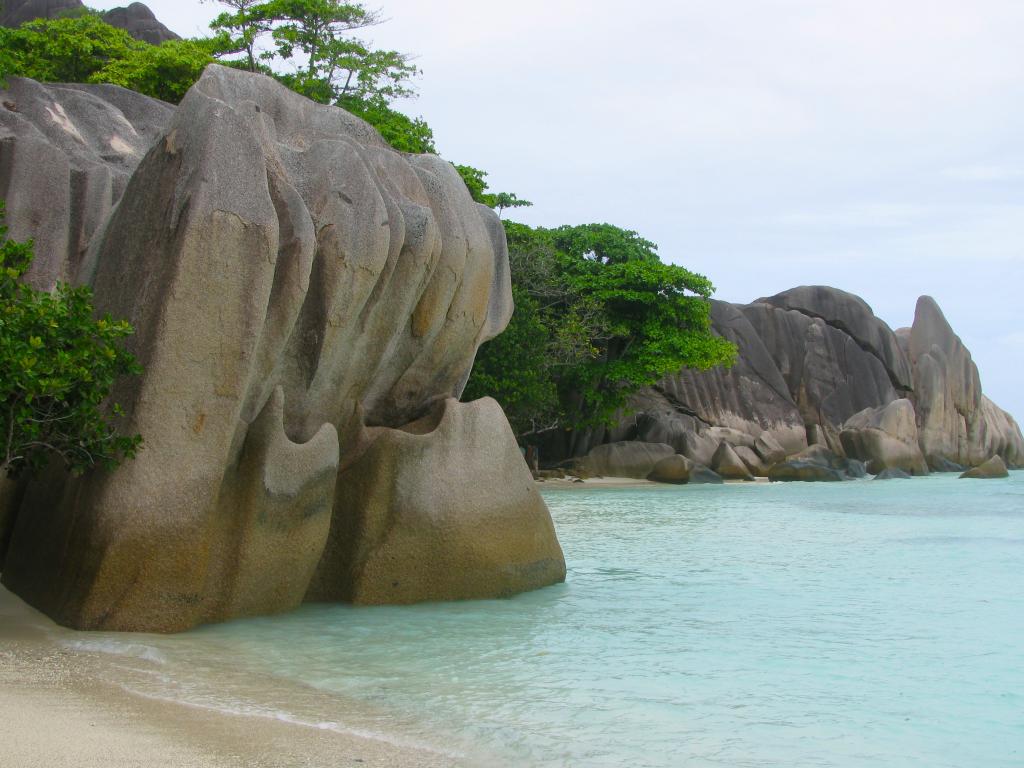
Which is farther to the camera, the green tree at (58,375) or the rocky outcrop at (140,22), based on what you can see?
the rocky outcrop at (140,22)

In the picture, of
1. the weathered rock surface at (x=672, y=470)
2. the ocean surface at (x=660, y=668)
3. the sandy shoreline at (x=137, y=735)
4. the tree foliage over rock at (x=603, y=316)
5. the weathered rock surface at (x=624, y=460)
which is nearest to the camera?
the sandy shoreline at (x=137, y=735)

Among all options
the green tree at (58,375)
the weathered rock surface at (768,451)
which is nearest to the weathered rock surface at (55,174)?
the green tree at (58,375)

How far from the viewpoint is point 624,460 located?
29.8 meters

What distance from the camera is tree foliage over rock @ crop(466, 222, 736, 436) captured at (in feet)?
93.5

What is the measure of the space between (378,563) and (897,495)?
20.4 metres

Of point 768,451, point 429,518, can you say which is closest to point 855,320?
point 768,451

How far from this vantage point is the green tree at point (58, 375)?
555 cm

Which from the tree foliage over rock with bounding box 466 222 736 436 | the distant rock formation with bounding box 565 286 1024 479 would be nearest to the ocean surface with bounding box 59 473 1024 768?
the tree foliage over rock with bounding box 466 222 736 436

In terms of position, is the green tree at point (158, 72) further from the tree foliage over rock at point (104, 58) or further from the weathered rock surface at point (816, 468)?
the weathered rock surface at point (816, 468)

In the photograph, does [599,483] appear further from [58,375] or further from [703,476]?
[58,375]

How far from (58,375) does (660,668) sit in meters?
3.71

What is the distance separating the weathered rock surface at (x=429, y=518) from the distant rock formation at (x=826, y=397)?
23829 millimetres

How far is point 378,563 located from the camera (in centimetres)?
750

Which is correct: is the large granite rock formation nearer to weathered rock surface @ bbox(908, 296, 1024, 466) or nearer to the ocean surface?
the ocean surface
